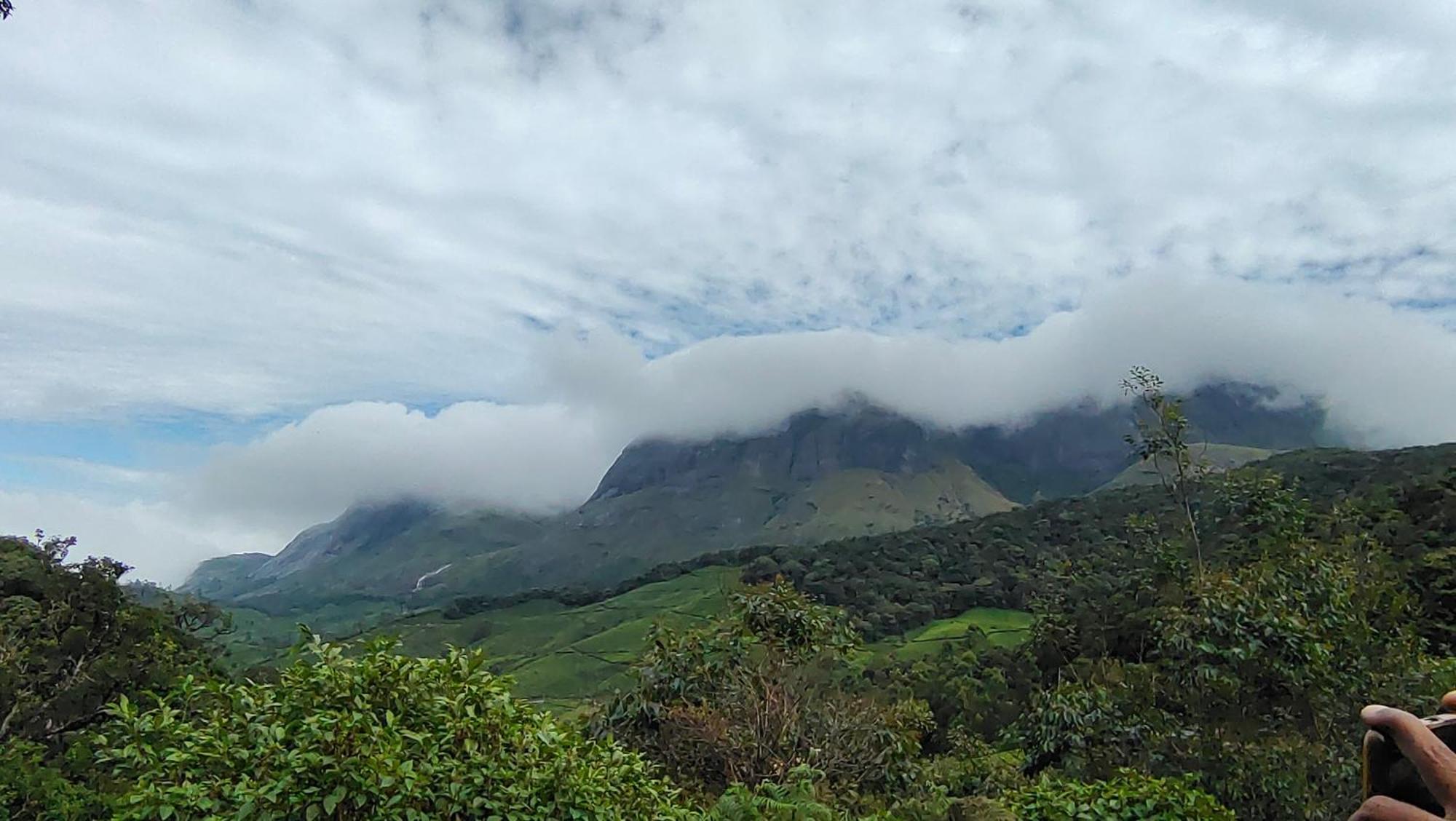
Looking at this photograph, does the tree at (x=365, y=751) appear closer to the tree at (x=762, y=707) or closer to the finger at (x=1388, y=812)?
the tree at (x=762, y=707)

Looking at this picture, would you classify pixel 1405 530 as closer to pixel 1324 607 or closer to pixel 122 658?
pixel 1324 607

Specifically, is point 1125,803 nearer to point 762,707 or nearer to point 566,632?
point 762,707

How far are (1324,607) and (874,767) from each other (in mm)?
4740

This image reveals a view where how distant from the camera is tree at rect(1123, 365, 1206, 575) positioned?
10.2 m

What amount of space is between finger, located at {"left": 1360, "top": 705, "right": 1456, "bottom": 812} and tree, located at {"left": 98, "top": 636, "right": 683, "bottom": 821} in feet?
14.2

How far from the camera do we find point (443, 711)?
5207mm

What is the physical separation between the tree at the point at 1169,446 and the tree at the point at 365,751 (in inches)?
293

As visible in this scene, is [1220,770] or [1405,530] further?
[1405,530]

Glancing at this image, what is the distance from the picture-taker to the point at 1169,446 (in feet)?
33.6

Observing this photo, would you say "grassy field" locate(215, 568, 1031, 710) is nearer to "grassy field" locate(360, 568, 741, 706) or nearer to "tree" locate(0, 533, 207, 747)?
"grassy field" locate(360, 568, 741, 706)

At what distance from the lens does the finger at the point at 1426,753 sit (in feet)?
4.49

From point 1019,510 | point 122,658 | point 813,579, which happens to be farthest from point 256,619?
point 122,658

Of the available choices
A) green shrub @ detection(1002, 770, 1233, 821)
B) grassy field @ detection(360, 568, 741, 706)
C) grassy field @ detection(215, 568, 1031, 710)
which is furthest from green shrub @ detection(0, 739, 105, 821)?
grassy field @ detection(360, 568, 741, 706)

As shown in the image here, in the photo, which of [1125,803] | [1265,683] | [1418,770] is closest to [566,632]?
[1265,683]
